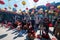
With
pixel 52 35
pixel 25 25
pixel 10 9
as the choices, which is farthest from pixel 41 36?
pixel 10 9

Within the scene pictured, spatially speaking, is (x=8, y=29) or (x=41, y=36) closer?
(x=41, y=36)

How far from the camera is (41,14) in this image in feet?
10.2

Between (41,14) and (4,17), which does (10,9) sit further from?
(41,14)

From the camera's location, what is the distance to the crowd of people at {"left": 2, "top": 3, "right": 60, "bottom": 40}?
9.91ft

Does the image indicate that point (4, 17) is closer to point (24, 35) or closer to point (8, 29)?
point (8, 29)

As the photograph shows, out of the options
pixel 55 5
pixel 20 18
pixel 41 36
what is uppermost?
pixel 55 5

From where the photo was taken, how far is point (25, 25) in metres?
3.26

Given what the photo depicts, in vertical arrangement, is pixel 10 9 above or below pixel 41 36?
above

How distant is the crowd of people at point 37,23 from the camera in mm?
3020

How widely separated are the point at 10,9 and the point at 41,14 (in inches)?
26.5

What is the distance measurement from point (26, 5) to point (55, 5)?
58 cm

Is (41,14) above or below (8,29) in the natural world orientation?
above

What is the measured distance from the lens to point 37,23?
124 inches

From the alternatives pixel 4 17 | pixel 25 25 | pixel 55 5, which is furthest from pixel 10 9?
pixel 55 5
